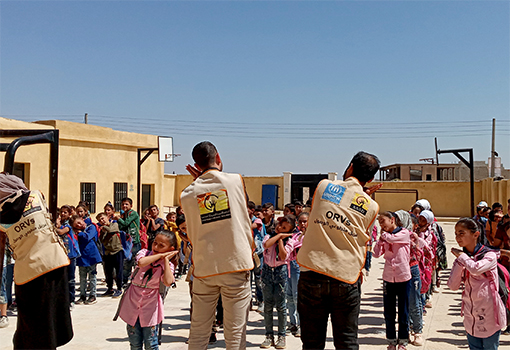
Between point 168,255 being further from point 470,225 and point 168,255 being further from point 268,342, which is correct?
point 470,225

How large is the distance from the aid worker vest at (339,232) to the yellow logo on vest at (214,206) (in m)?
0.62

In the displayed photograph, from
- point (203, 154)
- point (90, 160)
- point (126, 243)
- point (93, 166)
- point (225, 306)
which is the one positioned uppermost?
point (90, 160)

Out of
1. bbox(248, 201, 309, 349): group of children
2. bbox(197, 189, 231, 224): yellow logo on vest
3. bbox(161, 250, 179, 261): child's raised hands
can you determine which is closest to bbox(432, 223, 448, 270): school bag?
bbox(248, 201, 309, 349): group of children

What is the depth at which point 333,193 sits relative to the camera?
337cm

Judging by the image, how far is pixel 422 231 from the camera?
7246mm

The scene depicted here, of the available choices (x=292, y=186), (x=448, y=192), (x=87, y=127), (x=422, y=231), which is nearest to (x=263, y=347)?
(x=422, y=231)

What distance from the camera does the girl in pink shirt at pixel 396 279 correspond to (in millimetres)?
5328

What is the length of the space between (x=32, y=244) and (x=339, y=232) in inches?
85.9

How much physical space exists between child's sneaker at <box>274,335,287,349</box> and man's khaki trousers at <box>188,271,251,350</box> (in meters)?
2.22

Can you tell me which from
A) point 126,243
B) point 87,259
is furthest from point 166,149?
point 87,259

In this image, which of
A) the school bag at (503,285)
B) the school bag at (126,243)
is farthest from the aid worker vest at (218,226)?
the school bag at (126,243)

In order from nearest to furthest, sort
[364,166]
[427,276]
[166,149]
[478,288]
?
[364,166] → [478,288] → [427,276] → [166,149]

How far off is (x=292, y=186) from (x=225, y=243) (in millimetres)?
30215

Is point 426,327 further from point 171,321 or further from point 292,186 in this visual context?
point 292,186
